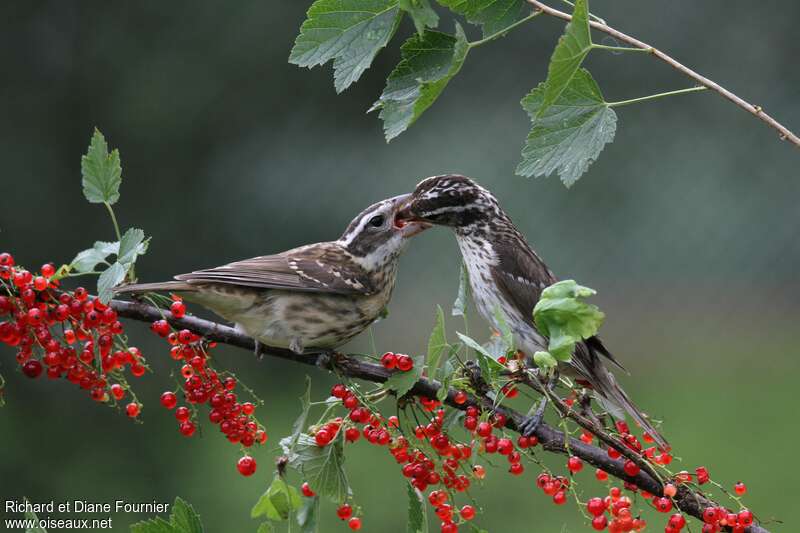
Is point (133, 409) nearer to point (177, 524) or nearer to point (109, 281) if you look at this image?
point (109, 281)

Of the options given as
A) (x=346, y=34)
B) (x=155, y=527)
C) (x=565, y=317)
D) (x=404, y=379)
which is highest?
(x=346, y=34)

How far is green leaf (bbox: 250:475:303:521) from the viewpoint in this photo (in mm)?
1874

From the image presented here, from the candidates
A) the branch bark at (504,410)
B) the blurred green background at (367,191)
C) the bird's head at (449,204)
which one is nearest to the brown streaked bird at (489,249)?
the bird's head at (449,204)

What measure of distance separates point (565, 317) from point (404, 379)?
36 centimetres

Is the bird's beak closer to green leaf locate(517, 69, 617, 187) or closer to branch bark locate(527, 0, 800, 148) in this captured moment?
green leaf locate(517, 69, 617, 187)

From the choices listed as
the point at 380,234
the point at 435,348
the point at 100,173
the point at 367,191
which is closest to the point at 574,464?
the point at 435,348

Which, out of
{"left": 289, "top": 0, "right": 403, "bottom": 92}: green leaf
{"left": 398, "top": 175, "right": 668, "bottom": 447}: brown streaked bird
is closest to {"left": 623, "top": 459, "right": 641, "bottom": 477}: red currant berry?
{"left": 289, "top": 0, "right": 403, "bottom": 92}: green leaf

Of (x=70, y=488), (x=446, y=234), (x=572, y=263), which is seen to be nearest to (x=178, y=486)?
(x=70, y=488)

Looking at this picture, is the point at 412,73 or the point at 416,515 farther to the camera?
the point at 416,515

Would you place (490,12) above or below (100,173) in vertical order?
above

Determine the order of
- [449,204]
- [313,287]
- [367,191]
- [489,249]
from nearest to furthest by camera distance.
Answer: [313,287] < [449,204] < [489,249] < [367,191]

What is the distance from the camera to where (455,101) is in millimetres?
7887

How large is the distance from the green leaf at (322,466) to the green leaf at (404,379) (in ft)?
0.56

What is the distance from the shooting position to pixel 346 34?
186cm
